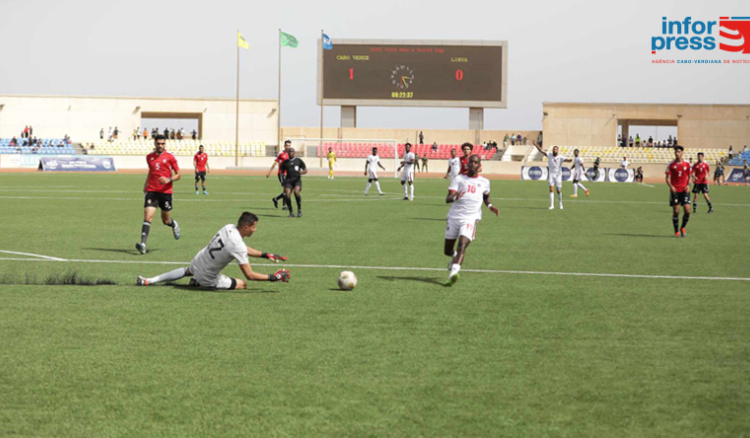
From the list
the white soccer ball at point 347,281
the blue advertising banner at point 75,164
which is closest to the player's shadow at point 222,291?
the white soccer ball at point 347,281

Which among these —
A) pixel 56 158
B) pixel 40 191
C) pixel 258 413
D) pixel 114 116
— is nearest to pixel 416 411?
pixel 258 413

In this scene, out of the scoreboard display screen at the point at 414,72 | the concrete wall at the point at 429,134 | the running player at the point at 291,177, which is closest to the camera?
the running player at the point at 291,177

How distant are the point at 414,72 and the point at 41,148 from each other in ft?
115

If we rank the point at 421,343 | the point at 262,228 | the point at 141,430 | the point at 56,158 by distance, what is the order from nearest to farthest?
the point at 141,430 < the point at 421,343 < the point at 262,228 < the point at 56,158

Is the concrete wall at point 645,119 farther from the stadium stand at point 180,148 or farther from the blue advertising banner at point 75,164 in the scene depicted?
the blue advertising banner at point 75,164

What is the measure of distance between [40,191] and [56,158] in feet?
101

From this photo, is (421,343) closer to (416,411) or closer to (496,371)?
(496,371)

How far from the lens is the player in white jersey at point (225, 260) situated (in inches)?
392

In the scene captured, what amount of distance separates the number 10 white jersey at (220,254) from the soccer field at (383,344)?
36cm

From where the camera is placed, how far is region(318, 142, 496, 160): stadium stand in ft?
246

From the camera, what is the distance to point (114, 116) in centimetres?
8331

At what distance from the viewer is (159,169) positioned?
50.3 ft

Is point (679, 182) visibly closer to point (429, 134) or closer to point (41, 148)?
point (429, 134)

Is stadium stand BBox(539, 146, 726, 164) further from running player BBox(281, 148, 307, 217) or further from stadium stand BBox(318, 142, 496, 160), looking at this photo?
running player BBox(281, 148, 307, 217)
